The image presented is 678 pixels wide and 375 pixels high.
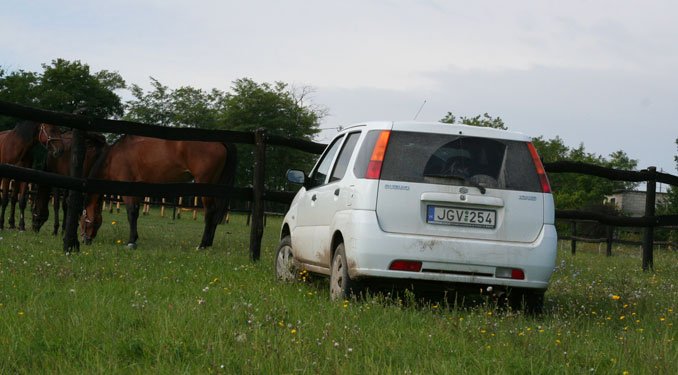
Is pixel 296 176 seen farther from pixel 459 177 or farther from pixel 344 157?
pixel 459 177

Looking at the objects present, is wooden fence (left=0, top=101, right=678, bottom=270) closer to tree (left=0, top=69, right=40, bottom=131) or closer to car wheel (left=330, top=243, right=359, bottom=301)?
car wheel (left=330, top=243, right=359, bottom=301)

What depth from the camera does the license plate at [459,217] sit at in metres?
7.03

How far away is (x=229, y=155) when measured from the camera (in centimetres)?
1691

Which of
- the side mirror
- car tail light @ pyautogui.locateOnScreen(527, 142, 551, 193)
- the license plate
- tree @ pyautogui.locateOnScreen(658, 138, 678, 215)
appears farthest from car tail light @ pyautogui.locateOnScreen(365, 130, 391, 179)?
tree @ pyautogui.locateOnScreen(658, 138, 678, 215)

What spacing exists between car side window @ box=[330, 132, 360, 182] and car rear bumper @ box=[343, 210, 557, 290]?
104cm

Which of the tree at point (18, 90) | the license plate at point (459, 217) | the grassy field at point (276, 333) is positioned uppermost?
the tree at point (18, 90)

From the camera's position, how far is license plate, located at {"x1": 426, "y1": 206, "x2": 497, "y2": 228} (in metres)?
7.03

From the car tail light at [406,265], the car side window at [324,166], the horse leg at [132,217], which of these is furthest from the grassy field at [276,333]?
the horse leg at [132,217]

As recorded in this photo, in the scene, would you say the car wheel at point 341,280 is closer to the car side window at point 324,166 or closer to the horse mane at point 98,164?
the car side window at point 324,166

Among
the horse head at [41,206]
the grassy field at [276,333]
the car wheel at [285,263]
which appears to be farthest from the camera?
the horse head at [41,206]

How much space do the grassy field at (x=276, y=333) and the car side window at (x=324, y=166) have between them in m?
1.15

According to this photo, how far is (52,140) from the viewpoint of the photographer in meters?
18.0

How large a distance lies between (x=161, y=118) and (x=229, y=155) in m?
80.1

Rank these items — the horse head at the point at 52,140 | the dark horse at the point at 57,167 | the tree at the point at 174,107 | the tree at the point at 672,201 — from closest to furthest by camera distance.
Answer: the dark horse at the point at 57,167 → the horse head at the point at 52,140 → the tree at the point at 672,201 → the tree at the point at 174,107
